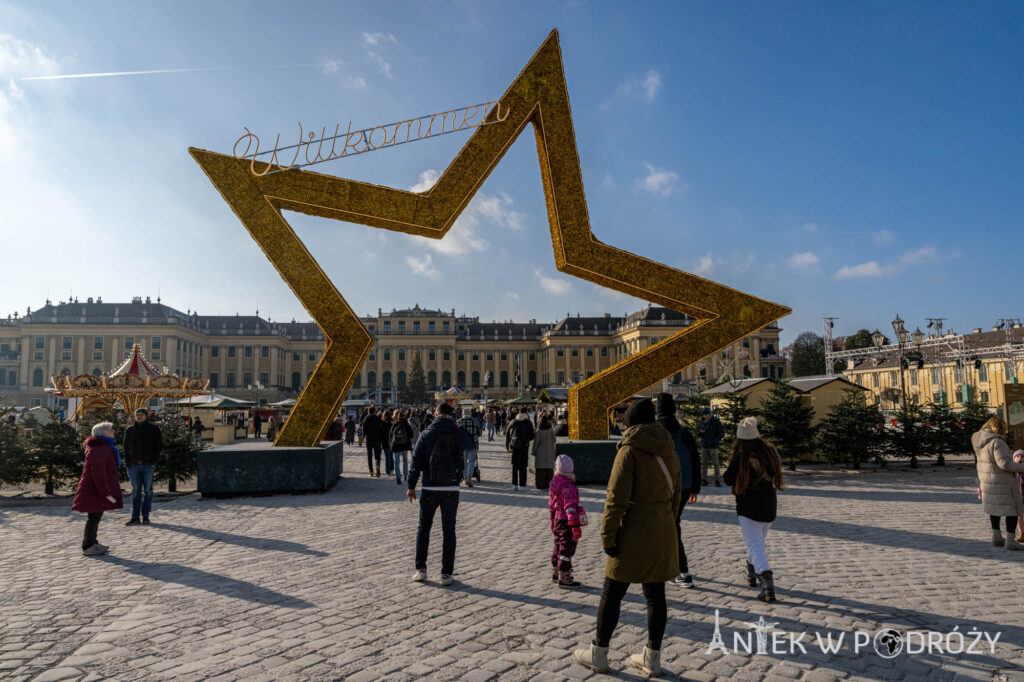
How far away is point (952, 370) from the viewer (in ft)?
130

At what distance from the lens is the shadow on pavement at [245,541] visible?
20.0 ft

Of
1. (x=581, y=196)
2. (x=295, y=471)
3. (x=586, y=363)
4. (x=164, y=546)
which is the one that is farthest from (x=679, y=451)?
(x=586, y=363)

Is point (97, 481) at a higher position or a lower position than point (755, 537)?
higher

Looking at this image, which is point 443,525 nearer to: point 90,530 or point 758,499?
point 758,499

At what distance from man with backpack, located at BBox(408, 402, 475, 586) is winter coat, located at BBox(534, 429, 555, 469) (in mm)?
4879

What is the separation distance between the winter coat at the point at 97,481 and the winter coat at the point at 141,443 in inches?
61.4

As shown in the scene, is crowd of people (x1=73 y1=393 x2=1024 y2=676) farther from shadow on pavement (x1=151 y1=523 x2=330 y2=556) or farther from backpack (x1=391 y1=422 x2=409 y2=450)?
backpack (x1=391 y1=422 x2=409 y2=450)

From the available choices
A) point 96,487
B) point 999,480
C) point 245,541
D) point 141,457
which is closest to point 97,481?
point 96,487

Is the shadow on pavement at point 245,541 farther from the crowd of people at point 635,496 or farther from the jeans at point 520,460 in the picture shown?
the jeans at point 520,460

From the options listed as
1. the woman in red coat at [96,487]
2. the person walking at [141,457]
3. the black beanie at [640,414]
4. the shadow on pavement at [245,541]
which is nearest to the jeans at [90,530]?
the woman in red coat at [96,487]

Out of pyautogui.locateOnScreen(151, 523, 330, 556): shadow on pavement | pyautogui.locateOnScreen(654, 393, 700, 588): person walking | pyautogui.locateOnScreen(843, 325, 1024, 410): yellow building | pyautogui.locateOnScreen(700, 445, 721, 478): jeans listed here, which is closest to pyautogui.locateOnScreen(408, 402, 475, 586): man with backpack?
pyautogui.locateOnScreen(151, 523, 330, 556): shadow on pavement

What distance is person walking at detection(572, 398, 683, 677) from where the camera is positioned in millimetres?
3229

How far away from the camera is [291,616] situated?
416 cm

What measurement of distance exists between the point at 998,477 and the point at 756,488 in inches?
141
